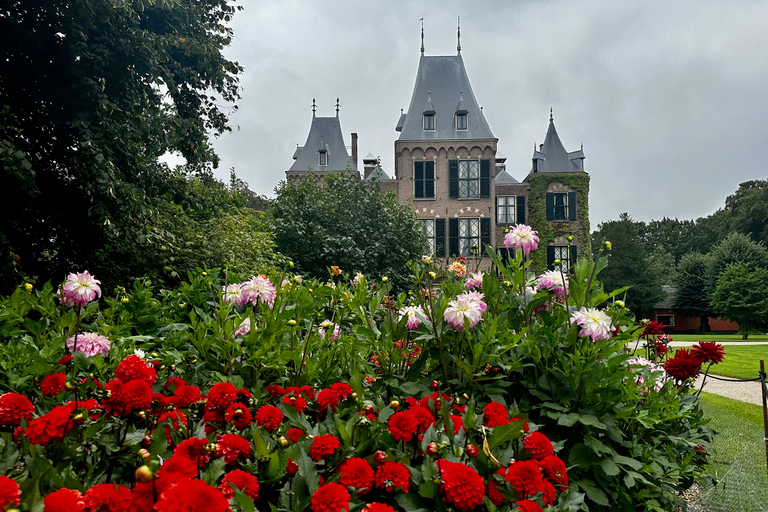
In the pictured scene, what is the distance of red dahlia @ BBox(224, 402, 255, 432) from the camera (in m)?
1.41

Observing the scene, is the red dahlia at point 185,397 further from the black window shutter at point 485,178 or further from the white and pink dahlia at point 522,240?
the black window shutter at point 485,178

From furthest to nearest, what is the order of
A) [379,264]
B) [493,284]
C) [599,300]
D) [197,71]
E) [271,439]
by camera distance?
1. [379,264]
2. [197,71]
3. [493,284]
4. [599,300]
5. [271,439]

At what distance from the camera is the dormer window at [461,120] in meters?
23.6

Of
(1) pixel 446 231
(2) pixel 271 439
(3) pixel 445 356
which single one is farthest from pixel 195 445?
(1) pixel 446 231

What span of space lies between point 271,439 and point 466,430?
23.0 inches

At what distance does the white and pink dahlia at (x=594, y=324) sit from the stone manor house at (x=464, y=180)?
20.4 metres

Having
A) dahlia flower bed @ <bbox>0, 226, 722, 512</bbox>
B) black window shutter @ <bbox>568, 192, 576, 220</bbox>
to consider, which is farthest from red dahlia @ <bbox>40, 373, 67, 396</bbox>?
black window shutter @ <bbox>568, 192, 576, 220</bbox>

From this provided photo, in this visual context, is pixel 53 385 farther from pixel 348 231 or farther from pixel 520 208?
pixel 520 208

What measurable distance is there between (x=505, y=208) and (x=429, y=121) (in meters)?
6.27

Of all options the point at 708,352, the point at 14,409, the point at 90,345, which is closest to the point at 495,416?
the point at 14,409

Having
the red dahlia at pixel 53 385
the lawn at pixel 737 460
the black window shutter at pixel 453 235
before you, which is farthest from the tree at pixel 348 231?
Result: the red dahlia at pixel 53 385

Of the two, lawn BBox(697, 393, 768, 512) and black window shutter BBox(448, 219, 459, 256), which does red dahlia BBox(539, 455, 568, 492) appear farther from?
black window shutter BBox(448, 219, 459, 256)

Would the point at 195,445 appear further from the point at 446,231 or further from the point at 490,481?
the point at 446,231

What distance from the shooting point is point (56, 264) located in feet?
22.8
